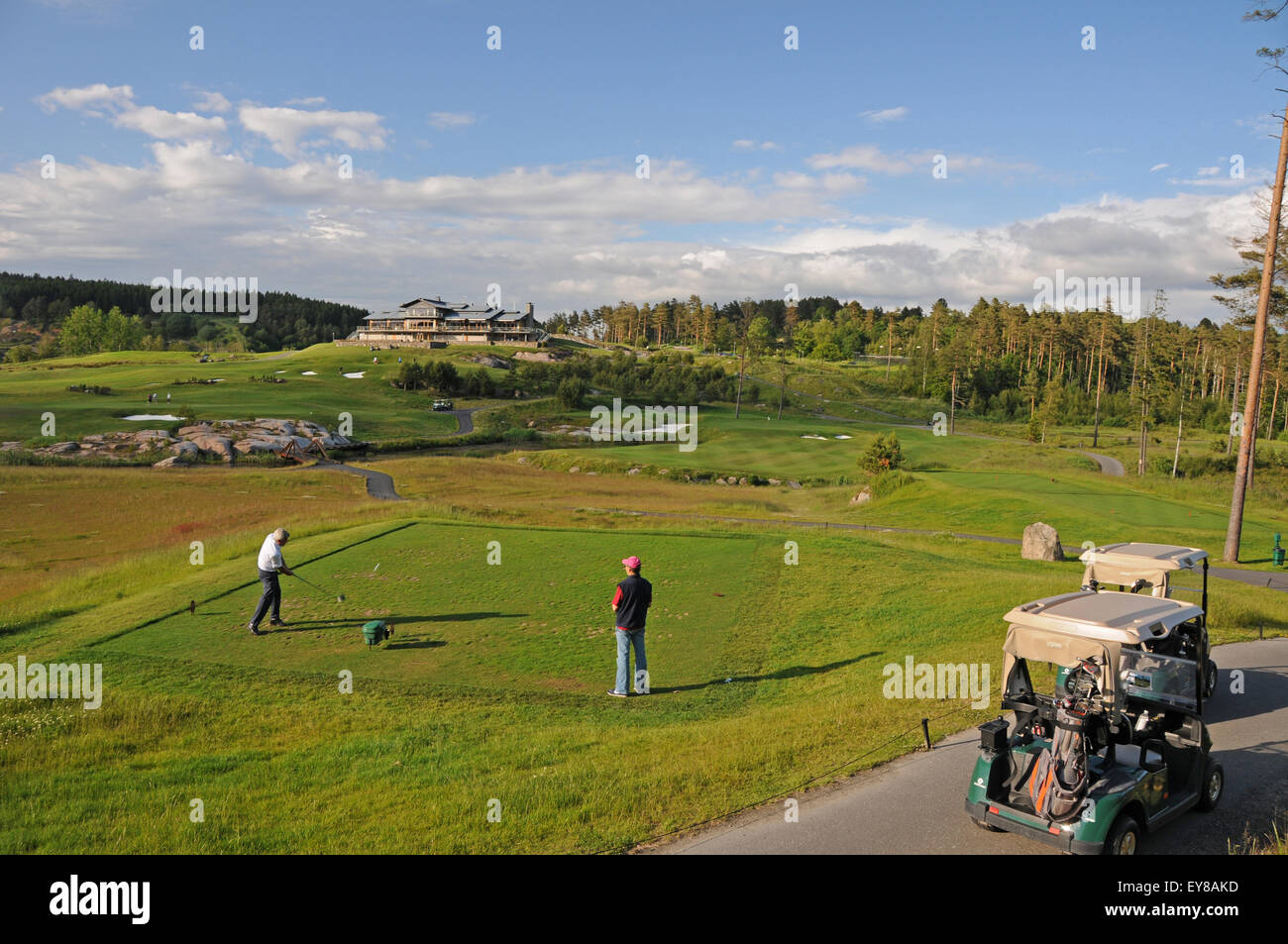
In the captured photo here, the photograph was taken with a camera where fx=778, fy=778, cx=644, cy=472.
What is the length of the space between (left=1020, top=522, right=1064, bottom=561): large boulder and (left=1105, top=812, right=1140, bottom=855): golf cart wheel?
81.4 feet

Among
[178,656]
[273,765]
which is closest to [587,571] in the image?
[178,656]

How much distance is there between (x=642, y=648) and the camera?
16.7 metres

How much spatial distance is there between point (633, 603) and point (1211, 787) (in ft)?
32.7

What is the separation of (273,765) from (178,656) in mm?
8030

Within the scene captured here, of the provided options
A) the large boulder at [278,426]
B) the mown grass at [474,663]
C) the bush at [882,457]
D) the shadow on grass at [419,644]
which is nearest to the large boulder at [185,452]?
the large boulder at [278,426]

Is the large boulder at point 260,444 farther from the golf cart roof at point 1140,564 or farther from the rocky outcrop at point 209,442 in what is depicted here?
the golf cart roof at point 1140,564

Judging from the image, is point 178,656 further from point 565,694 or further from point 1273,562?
point 1273,562

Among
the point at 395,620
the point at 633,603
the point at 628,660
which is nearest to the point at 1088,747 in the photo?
the point at 633,603

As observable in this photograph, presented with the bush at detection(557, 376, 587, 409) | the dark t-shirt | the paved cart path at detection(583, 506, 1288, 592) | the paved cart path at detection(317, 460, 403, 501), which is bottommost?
the paved cart path at detection(317, 460, 403, 501)

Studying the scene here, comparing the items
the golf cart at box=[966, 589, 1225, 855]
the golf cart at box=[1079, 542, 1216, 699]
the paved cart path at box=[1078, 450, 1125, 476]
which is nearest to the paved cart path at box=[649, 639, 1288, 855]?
the golf cart at box=[966, 589, 1225, 855]

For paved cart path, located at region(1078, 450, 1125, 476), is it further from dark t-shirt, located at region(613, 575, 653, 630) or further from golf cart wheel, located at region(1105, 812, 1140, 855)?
golf cart wheel, located at region(1105, 812, 1140, 855)

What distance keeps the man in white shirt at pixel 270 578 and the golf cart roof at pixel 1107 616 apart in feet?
59.1

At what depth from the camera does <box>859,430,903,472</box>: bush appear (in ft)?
192

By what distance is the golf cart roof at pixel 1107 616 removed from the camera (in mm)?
9273
